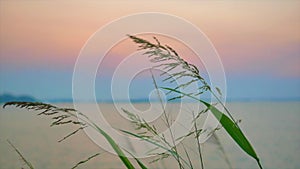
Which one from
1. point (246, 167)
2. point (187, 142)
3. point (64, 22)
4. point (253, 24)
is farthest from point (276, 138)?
point (64, 22)

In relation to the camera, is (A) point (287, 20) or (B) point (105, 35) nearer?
(B) point (105, 35)

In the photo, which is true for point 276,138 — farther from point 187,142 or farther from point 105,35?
point 105,35

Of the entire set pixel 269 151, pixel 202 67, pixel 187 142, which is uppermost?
pixel 202 67

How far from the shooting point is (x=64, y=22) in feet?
3.57

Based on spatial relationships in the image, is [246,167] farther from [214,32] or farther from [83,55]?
[83,55]

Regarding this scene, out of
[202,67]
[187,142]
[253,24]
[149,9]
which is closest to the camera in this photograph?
[202,67]

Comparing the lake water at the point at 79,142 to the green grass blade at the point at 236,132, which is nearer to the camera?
the green grass blade at the point at 236,132

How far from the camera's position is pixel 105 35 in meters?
0.73

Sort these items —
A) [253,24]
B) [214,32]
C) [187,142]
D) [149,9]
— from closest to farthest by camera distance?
[187,142] → [149,9] → [214,32] → [253,24]

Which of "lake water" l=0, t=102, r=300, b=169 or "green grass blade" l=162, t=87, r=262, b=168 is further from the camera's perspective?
"lake water" l=0, t=102, r=300, b=169

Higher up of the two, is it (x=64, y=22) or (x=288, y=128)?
(x=64, y=22)

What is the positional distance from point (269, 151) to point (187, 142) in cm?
43

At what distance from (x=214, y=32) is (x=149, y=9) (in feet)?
0.68

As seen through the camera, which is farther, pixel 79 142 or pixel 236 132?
pixel 79 142
